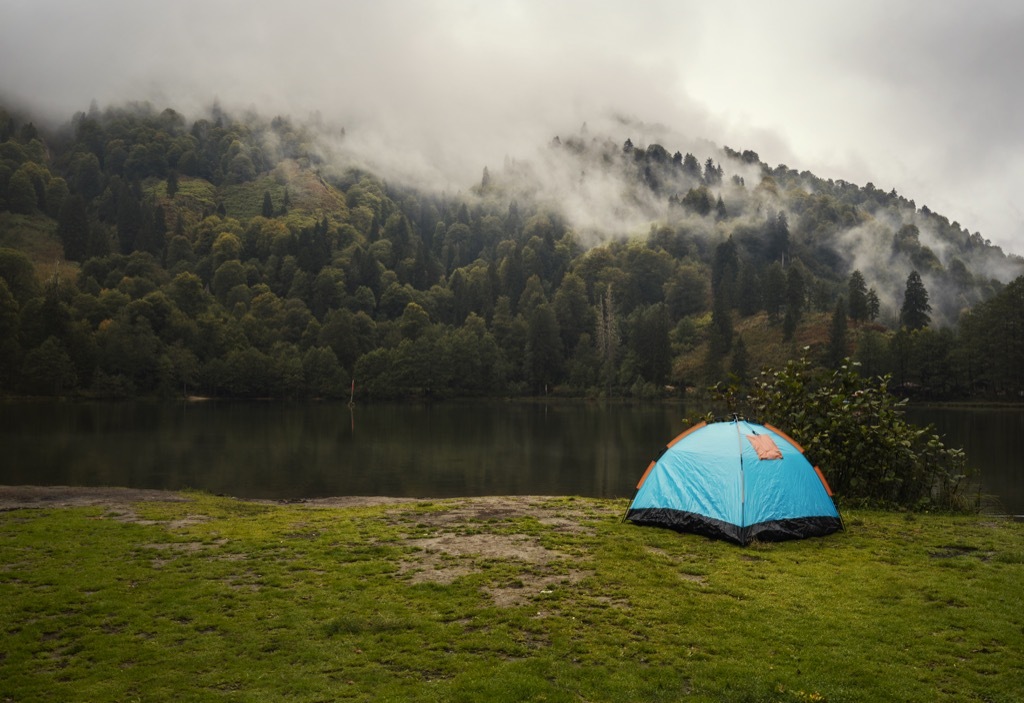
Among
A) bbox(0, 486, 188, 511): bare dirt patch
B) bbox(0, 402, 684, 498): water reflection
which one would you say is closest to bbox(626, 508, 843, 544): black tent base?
bbox(0, 402, 684, 498): water reflection

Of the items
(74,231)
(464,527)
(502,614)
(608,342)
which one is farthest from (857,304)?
(74,231)

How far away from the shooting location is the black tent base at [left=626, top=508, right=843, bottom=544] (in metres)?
17.2

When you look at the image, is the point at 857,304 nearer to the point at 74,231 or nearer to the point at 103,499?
the point at 103,499

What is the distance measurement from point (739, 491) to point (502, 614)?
8215 mm

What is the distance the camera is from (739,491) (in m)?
17.7

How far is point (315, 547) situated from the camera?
663 inches

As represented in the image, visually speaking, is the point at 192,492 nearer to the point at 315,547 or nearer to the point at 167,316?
the point at 315,547

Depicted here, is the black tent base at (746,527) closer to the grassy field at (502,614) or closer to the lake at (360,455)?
the grassy field at (502,614)

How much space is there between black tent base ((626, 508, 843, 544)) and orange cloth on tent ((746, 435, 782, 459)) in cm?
166

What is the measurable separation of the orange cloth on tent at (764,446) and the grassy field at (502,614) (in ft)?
7.52

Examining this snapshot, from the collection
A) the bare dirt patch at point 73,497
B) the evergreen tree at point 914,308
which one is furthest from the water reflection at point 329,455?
the evergreen tree at point 914,308

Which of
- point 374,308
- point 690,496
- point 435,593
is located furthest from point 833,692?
point 374,308

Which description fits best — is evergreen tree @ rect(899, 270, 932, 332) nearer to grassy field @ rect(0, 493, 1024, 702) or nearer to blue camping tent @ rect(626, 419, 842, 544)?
grassy field @ rect(0, 493, 1024, 702)

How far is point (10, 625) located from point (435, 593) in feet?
22.4
